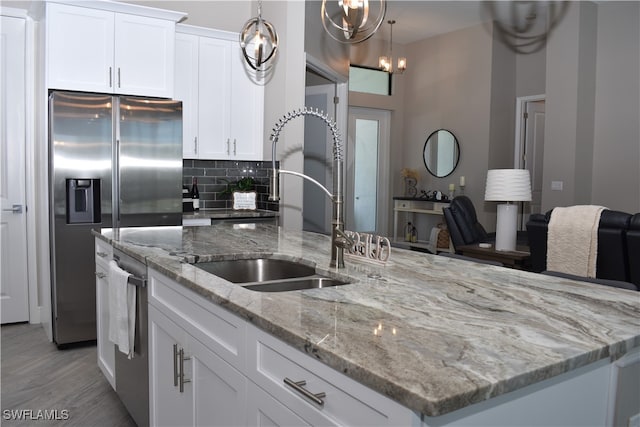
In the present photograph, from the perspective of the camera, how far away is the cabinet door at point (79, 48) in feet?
13.0

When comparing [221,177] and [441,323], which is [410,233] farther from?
[441,323]

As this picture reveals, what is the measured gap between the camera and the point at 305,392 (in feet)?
3.74

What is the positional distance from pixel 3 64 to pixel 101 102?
112 centimetres

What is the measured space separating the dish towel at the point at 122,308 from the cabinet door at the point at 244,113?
269 cm

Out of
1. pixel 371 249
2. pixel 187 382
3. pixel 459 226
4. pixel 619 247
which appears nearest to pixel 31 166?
pixel 187 382

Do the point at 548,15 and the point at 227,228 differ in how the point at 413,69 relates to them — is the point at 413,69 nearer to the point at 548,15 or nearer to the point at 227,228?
the point at 548,15

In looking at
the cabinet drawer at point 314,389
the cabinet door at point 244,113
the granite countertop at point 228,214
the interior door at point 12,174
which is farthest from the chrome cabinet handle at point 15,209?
the cabinet drawer at point 314,389

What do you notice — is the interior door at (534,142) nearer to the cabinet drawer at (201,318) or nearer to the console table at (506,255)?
the console table at (506,255)

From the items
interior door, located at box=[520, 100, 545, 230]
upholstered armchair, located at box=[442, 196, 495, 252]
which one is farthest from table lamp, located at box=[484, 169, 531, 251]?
interior door, located at box=[520, 100, 545, 230]

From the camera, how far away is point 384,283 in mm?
1752

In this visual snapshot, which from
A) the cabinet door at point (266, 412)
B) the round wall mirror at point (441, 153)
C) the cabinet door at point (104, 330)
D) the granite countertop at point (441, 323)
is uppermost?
the round wall mirror at point (441, 153)

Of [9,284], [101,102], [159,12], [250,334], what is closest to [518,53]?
[159,12]

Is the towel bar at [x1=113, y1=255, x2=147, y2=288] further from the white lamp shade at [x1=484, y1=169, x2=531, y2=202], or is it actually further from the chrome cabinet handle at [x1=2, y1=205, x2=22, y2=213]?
→ the white lamp shade at [x1=484, y1=169, x2=531, y2=202]

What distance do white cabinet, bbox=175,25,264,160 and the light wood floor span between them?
1956mm
